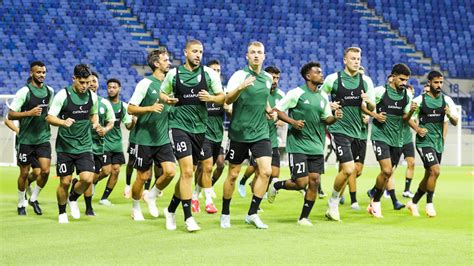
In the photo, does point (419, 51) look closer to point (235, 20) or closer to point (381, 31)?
point (381, 31)

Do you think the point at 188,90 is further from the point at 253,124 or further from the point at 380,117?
the point at 380,117

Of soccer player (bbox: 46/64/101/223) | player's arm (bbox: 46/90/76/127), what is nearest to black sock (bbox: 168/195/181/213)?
soccer player (bbox: 46/64/101/223)

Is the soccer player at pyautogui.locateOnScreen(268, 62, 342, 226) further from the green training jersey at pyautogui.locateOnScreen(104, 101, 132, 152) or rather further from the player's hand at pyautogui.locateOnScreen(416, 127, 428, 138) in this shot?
the green training jersey at pyautogui.locateOnScreen(104, 101, 132, 152)

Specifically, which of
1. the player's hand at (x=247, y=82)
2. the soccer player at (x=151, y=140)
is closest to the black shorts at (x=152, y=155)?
the soccer player at (x=151, y=140)

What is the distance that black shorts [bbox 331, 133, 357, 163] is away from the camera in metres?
12.0

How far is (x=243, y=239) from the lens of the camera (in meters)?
9.47

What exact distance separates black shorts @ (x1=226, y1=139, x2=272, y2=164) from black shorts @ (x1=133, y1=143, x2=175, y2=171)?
99 cm

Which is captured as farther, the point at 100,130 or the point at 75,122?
the point at 100,130

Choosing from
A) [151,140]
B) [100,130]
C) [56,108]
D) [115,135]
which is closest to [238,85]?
[151,140]

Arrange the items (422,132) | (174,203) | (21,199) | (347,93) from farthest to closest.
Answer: (422,132), (21,199), (347,93), (174,203)

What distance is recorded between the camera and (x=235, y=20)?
119 ft

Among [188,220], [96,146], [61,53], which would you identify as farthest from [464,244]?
[61,53]

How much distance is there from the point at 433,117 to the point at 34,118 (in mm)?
5919

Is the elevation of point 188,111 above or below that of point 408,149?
above
